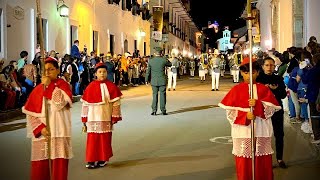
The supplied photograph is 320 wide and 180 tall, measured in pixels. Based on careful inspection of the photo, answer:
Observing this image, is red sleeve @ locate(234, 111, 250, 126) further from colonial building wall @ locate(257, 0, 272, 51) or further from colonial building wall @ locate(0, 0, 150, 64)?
colonial building wall @ locate(257, 0, 272, 51)

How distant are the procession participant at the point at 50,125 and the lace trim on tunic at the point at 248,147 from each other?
2.16 m

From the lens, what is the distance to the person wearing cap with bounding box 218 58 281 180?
6.61 meters

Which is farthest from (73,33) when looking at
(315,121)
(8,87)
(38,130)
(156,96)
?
(38,130)

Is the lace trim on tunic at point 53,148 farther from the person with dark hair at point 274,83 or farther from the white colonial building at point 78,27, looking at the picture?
the white colonial building at point 78,27

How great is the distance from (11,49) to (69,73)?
98.6 inches

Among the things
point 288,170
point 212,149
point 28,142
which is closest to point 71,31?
point 28,142

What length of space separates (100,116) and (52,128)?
2.20 m

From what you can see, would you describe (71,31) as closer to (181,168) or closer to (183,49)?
(181,168)

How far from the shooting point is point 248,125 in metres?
6.63

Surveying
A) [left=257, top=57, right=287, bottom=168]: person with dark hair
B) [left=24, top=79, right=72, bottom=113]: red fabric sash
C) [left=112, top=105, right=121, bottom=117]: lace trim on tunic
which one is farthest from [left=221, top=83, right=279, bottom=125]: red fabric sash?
[left=112, top=105, right=121, bottom=117]: lace trim on tunic

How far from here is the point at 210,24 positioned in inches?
4446

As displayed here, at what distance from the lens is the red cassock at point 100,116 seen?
885cm

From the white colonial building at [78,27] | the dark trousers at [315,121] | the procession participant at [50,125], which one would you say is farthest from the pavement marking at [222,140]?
the white colonial building at [78,27]

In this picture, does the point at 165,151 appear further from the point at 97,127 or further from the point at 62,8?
the point at 62,8
